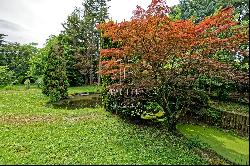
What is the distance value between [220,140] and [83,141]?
4158mm

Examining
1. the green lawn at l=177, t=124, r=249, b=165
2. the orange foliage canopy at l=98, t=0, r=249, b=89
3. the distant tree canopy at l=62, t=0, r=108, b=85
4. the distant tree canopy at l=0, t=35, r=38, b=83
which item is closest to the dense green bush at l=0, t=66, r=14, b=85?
the distant tree canopy at l=0, t=35, r=38, b=83

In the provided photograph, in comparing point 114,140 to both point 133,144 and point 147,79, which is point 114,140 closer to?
point 133,144

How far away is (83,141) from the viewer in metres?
9.12

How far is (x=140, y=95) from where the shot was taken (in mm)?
12000

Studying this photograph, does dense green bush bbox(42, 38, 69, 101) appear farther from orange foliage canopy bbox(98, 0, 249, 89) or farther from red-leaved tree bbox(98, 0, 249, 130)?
orange foliage canopy bbox(98, 0, 249, 89)

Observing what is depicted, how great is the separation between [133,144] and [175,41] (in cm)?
326

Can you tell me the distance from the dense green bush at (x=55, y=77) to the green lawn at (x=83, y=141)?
5124 mm

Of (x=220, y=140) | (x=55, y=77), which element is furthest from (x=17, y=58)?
(x=220, y=140)

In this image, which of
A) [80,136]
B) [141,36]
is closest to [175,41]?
[141,36]

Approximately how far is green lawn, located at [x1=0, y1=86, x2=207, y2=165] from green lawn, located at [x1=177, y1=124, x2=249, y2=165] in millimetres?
848

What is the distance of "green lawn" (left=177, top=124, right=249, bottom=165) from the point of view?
6.95 metres

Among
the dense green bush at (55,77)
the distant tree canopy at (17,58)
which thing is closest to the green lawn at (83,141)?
the dense green bush at (55,77)

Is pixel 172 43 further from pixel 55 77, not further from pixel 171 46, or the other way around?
pixel 55 77

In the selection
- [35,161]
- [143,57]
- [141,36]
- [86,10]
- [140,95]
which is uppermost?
[86,10]
